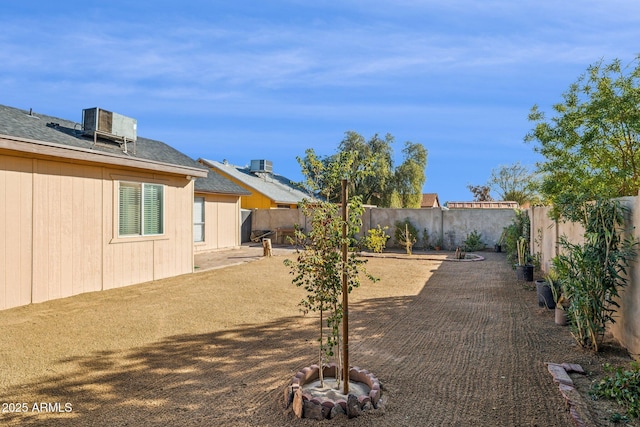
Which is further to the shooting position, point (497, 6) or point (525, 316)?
point (497, 6)

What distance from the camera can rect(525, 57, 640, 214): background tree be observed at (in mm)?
7828

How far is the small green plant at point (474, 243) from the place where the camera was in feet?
56.7

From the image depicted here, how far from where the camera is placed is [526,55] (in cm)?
823

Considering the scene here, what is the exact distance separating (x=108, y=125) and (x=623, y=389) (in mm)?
10982

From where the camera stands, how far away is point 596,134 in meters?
8.12

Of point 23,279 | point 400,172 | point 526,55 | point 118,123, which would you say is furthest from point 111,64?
point 400,172

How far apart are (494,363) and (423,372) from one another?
2.78ft

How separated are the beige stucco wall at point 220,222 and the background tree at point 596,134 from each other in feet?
39.5

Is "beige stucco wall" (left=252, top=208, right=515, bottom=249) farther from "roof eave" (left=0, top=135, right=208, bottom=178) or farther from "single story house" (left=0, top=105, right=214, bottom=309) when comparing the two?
"roof eave" (left=0, top=135, right=208, bottom=178)

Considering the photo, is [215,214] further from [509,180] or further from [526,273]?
[509,180]

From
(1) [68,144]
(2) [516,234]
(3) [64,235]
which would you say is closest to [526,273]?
(2) [516,234]

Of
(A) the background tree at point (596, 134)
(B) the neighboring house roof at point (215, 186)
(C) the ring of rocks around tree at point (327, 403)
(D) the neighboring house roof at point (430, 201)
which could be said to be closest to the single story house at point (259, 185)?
(B) the neighboring house roof at point (215, 186)

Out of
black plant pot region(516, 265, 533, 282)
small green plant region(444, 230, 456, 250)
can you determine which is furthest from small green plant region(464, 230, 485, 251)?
black plant pot region(516, 265, 533, 282)

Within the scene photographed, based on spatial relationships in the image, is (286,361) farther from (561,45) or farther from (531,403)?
(561,45)
